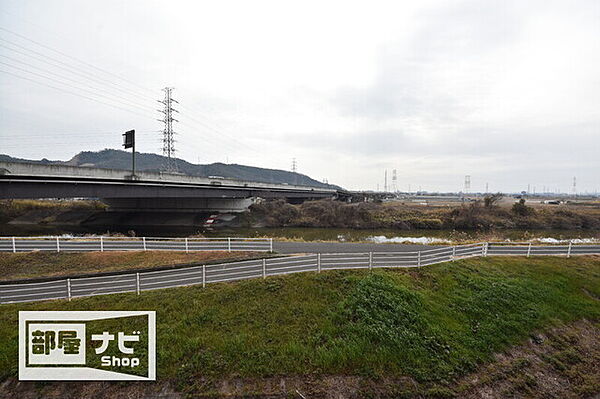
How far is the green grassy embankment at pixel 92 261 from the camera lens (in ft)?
Answer: 52.9

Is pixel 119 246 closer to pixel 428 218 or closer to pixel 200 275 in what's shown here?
pixel 200 275

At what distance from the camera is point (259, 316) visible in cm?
1038

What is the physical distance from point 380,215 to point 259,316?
43858 millimetres

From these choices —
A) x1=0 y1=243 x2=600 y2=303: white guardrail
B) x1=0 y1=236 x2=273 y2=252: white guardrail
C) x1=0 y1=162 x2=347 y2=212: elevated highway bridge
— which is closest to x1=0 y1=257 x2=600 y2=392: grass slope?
x1=0 y1=243 x2=600 y2=303: white guardrail

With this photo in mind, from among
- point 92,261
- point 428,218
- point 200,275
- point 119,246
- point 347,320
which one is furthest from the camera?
point 428,218

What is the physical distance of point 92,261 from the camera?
17.5 metres

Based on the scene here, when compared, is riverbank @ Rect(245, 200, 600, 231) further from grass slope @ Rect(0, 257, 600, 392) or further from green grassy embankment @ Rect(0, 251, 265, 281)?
grass slope @ Rect(0, 257, 600, 392)

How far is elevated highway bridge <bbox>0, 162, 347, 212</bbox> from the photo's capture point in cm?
2111

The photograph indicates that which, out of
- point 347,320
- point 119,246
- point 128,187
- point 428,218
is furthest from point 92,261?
point 428,218

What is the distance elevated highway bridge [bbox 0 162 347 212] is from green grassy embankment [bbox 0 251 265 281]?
6.10 meters

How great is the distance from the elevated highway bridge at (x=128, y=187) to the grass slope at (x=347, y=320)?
14.8 meters

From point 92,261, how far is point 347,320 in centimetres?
1670

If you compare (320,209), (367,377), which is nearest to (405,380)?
(367,377)

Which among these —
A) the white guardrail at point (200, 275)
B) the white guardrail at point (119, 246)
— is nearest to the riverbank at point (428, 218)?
the white guardrail at point (119, 246)
